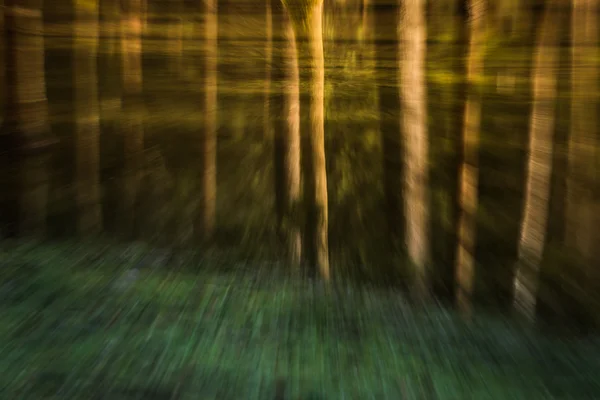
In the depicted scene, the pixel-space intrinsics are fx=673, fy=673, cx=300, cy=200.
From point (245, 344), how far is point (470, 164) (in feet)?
11.7

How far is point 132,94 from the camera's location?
9.88m

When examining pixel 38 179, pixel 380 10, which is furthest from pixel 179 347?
pixel 380 10

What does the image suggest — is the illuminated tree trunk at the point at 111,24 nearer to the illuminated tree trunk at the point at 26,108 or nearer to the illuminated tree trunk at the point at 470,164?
the illuminated tree trunk at the point at 26,108

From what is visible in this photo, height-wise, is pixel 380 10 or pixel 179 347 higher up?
pixel 380 10

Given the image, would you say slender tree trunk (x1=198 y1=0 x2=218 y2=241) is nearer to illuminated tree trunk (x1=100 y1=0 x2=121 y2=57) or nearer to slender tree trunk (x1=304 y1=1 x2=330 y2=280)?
illuminated tree trunk (x1=100 y1=0 x2=121 y2=57)

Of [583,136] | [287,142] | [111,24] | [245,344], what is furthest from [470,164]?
[111,24]

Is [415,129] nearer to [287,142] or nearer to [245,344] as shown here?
[287,142]

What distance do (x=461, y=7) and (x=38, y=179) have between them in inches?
202

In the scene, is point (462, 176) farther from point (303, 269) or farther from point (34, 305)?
point (34, 305)

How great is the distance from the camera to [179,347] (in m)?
3.93

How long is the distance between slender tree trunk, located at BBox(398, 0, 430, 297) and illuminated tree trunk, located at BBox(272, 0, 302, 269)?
1.30 metres

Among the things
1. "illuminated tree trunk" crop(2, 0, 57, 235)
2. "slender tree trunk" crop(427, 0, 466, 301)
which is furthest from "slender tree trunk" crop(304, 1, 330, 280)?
"illuminated tree trunk" crop(2, 0, 57, 235)

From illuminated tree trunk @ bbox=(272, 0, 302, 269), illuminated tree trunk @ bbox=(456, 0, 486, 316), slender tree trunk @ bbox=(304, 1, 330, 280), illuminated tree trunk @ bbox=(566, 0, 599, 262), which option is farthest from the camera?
illuminated tree trunk @ bbox=(272, 0, 302, 269)

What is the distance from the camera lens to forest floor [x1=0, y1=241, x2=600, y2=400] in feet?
10.9
